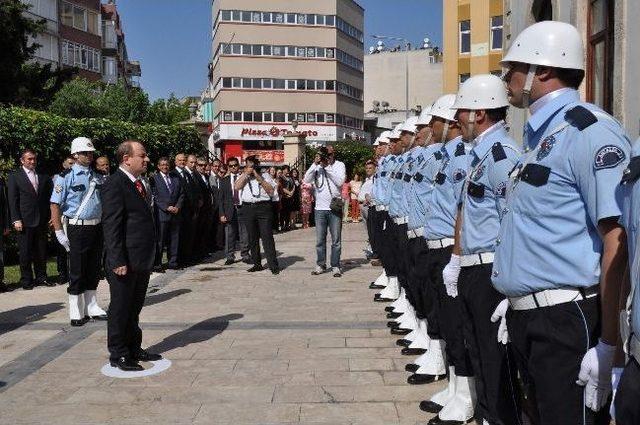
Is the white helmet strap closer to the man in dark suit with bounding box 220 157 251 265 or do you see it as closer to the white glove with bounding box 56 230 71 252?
the white glove with bounding box 56 230 71 252

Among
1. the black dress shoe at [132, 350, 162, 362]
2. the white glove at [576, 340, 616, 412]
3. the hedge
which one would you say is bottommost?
the black dress shoe at [132, 350, 162, 362]

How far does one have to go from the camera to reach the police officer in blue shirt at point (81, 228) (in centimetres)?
794

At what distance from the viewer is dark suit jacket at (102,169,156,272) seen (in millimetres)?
5996

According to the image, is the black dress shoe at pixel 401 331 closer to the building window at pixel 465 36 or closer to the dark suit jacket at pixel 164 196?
the dark suit jacket at pixel 164 196

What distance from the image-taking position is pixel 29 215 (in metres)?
10.8

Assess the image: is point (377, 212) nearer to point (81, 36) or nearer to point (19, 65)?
point (19, 65)

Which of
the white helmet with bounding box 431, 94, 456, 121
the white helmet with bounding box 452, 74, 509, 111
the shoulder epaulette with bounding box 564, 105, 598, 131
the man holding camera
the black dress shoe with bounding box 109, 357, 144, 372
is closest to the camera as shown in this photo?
the shoulder epaulette with bounding box 564, 105, 598, 131

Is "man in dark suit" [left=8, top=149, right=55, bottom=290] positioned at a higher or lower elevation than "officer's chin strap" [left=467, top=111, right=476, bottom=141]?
lower

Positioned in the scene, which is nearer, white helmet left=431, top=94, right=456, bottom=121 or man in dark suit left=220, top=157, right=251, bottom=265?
white helmet left=431, top=94, right=456, bottom=121

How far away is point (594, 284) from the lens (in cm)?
280

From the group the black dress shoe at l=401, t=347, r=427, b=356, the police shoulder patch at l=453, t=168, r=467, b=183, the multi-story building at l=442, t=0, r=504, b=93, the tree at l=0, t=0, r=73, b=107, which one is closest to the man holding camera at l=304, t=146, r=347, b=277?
the black dress shoe at l=401, t=347, r=427, b=356

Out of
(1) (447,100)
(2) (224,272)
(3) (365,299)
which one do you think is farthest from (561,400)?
(2) (224,272)

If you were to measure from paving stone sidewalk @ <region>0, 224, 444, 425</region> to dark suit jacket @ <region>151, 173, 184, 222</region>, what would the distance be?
255cm

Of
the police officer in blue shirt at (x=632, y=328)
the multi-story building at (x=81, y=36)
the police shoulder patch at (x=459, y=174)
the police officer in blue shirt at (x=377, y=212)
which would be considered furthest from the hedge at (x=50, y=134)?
the multi-story building at (x=81, y=36)
